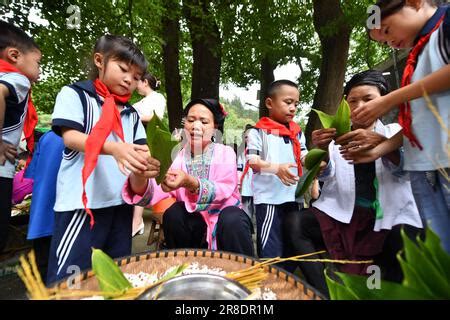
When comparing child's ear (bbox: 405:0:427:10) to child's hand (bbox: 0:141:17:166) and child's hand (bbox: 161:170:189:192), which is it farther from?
child's hand (bbox: 0:141:17:166)

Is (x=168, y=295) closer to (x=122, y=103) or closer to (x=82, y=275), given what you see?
(x=82, y=275)

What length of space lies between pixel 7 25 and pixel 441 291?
2175 millimetres

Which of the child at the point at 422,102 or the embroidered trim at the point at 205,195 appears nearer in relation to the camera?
the child at the point at 422,102

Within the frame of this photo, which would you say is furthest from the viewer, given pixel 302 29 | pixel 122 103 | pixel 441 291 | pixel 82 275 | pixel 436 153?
pixel 302 29

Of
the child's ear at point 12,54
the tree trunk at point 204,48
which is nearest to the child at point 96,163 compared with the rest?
the child's ear at point 12,54

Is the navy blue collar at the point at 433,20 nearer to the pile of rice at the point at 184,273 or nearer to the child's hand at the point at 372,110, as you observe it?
the child's hand at the point at 372,110

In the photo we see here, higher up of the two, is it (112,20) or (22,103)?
(112,20)

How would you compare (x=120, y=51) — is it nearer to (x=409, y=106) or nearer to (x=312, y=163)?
(x=312, y=163)

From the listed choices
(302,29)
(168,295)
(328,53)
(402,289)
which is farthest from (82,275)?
(302,29)

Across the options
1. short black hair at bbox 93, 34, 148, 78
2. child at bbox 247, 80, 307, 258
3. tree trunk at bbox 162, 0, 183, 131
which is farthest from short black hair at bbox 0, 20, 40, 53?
tree trunk at bbox 162, 0, 183, 131

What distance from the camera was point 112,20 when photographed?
424cm

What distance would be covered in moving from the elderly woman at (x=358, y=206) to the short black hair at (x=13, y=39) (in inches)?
71.9

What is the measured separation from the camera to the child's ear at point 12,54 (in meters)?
1.56

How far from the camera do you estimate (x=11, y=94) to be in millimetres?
1370
